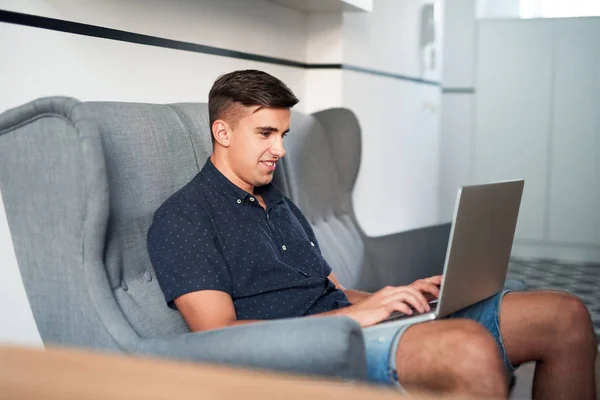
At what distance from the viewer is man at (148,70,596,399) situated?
4.83ft

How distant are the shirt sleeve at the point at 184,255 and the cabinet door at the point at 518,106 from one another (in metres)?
4.22

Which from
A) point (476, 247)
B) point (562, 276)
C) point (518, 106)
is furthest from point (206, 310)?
point (518, 106)

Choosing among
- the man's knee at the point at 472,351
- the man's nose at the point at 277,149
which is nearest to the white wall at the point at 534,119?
the man's nose at the point at 277,149

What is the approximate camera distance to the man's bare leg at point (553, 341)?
5.52 ft

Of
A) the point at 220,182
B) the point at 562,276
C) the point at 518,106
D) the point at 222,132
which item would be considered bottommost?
the point at 562,276

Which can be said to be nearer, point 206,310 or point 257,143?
point 206,310

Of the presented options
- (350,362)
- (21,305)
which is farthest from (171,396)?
(21,305)

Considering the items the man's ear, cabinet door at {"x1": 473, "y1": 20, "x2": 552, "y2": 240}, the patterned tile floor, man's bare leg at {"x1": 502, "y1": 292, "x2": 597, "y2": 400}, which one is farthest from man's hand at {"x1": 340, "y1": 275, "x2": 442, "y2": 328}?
cabinet door at {"x1": 473, "y1": 20, "x2": 552, "y2": 240}

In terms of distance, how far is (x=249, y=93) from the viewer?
5.64 feet

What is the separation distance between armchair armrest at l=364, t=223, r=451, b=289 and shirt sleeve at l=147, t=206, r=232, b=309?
3.42 feet

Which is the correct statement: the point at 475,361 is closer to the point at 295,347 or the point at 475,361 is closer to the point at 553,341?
the point at 295,347

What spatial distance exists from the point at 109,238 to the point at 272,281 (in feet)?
1.27

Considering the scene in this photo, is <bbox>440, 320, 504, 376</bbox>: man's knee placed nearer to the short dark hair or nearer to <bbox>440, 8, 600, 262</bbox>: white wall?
the short dark hair

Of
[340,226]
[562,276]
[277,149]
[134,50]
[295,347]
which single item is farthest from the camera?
[562,276]
